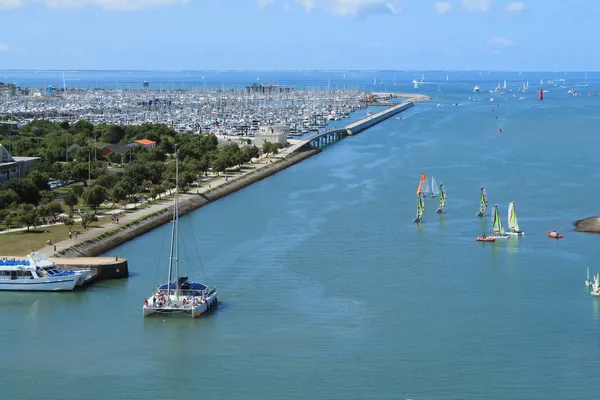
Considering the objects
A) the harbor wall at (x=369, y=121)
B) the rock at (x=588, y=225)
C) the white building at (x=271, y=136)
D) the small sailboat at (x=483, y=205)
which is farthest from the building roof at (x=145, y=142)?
the rock at (x=588, y=225)

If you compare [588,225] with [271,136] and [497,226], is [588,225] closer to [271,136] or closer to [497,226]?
[497,226]

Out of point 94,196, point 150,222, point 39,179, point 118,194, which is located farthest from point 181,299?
point 39,179

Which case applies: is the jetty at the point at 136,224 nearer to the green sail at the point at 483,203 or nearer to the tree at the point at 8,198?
the tree at the point at 8,198

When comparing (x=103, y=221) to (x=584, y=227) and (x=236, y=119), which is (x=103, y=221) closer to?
(x=584, y=227)

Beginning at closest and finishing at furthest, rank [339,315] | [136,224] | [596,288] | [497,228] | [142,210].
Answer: [339,315], [596,288], [497,228], [136,224], [142,210]

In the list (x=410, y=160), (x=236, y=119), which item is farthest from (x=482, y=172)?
(x=236, y=119)

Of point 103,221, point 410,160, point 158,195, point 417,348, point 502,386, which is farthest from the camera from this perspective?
point 410,160
